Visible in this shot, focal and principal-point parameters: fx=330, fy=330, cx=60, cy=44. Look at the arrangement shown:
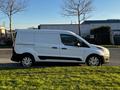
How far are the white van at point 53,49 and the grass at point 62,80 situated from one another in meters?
3.48

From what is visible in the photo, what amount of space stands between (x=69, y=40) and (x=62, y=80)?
5.91m

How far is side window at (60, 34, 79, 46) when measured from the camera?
52.6ft

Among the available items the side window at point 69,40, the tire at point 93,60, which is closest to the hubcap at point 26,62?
the side window at point 69,40

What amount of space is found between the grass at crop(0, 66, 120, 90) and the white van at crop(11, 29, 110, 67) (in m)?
3.48

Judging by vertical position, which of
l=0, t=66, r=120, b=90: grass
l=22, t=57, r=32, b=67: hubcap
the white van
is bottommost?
l=0, t=66, r=120, b=90: grass

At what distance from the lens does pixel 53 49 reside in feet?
52.4

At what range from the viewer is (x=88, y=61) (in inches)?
635

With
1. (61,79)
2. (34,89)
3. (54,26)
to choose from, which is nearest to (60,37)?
(61,79)

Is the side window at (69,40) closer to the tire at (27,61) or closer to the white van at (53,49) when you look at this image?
the white van at (53,49)

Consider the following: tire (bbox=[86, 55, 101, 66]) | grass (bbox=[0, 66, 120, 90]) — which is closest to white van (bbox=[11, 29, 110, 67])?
tire (bbox=[86, 55, 101, 66])

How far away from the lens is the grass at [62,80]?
942cm

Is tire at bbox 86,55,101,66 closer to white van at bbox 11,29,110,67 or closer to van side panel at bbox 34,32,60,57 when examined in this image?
white van at bbox 11,29,110,67

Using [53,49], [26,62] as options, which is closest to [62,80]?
[53,49]

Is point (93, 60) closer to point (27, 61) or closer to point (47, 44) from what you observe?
point (47, 44)
